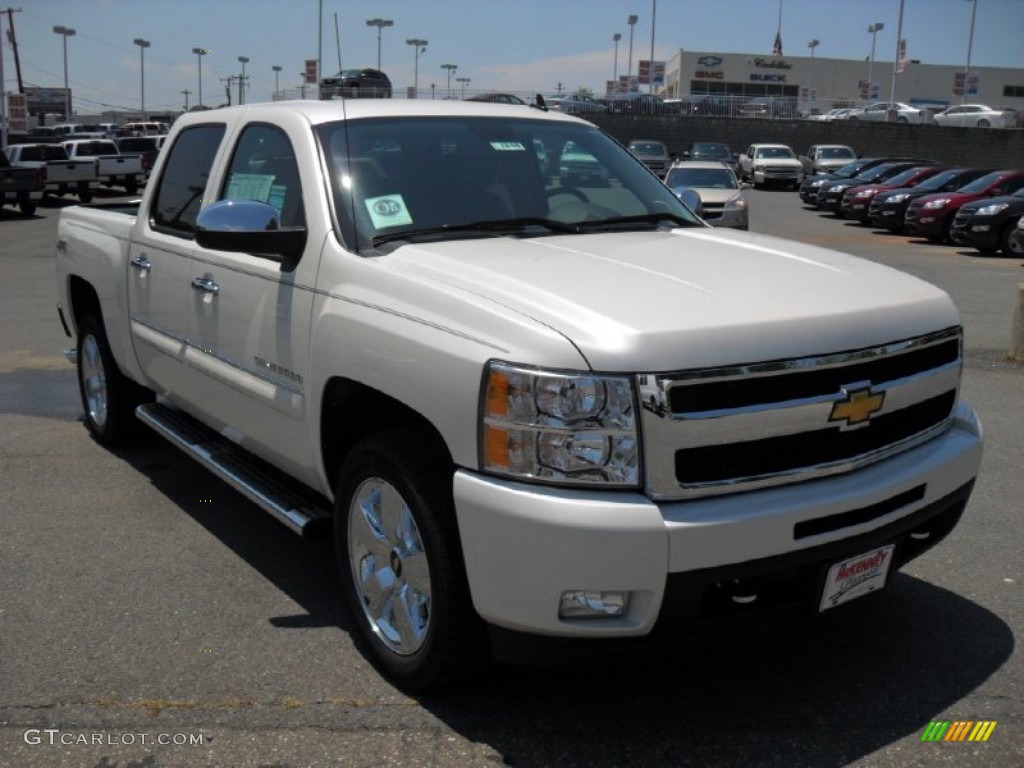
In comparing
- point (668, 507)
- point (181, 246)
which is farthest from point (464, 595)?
point (181, 246)

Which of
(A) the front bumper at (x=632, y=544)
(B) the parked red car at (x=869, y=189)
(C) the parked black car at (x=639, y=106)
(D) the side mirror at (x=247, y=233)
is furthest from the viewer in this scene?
(C) the parked black car at (x=639, y=106)

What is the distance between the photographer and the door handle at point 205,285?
466 cm

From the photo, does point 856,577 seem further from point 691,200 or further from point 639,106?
point 639,106

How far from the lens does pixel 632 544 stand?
2.90 meters

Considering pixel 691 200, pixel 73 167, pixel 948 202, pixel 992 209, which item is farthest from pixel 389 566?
pixel 73 167

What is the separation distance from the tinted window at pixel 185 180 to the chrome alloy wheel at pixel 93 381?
1.27 meters

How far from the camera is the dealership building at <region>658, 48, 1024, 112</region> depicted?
100125 mm

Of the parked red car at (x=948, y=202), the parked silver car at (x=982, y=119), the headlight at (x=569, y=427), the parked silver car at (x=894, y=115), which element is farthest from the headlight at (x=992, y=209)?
the parked silver car at (x=894, y=115)

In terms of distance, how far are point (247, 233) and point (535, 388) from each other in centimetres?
152

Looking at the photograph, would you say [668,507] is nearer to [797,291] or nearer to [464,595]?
[464,595]

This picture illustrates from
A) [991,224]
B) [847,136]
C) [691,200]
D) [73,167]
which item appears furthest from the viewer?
[847,136]

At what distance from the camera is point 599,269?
3625 millimetres

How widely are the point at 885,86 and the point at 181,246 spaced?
371ft

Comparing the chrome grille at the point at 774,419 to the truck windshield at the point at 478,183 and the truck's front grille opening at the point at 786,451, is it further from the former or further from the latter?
the truck windshield at the point at 478,183
